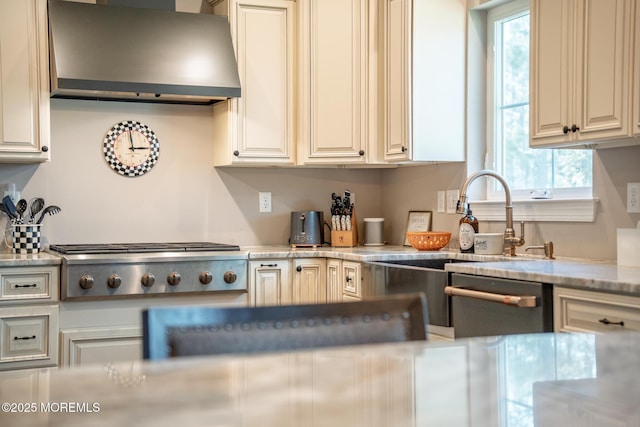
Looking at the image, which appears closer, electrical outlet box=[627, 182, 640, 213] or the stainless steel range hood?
electrical outlet box=[627, 182, 640, 213]

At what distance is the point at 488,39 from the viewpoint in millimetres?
4074

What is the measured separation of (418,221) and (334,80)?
3.06 feet

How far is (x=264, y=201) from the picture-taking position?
4.56 m

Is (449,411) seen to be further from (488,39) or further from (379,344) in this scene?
(488,39)

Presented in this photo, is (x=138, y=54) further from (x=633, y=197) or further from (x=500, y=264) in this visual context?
(x=633, y=197)

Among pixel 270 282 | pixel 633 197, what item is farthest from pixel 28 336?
pixel 633 197

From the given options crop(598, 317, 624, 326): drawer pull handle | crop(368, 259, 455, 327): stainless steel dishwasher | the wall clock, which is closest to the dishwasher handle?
crop(368, 259, 455, 327): stainless steel dishwasher

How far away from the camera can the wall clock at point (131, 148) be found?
13.8ft

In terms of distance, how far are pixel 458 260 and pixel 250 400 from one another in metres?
2.96

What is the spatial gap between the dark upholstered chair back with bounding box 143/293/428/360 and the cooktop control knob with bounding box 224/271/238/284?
262cm

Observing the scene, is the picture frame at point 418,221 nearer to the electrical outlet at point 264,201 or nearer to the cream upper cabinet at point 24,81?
the electrical outlet at point 264,201

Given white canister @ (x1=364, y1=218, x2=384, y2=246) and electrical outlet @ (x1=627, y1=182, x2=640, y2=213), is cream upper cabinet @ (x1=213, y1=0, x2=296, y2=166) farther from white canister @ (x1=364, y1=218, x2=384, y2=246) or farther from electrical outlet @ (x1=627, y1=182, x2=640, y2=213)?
electrical outlet @ (x1=627, y1=182, x2=640, y2=213)

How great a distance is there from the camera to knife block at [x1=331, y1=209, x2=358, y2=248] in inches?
173

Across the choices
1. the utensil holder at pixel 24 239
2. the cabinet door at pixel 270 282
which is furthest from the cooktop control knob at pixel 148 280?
the utensil holder at pixel 24 239
